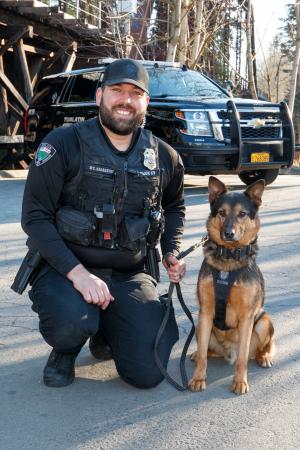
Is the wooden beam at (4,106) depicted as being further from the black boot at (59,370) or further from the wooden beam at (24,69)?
the black boot at (59,370)

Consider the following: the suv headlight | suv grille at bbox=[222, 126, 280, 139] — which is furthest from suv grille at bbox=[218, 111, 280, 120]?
the suv headlight

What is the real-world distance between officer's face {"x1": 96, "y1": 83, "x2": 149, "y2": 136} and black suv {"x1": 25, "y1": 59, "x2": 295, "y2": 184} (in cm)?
538

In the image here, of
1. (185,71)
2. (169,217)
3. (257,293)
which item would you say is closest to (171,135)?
(185,71)

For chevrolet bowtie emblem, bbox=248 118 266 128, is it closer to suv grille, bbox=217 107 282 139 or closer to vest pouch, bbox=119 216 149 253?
suv grille, bbox=217 107 282 139

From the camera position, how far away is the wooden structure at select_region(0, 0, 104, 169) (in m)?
15.0

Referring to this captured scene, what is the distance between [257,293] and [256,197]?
0.60 metres

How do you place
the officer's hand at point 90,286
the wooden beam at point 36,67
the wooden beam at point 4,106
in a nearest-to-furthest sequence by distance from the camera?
1. the officer's hand at point 90,286
2. the wooden beam at point 4,106
3. the wooden beam at point 36,67

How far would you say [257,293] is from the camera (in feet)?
11.1

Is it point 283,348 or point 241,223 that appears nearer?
point 241,223

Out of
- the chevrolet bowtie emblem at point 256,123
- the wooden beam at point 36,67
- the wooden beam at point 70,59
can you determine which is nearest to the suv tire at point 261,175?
the chevrolet bowtie emblem at point 256,123

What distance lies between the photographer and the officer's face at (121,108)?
3453 millimetres

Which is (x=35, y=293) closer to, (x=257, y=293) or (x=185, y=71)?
(x=257, y=293)

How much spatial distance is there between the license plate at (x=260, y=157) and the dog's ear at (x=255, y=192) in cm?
589

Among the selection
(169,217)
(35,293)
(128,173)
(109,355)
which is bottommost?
(109,355)
